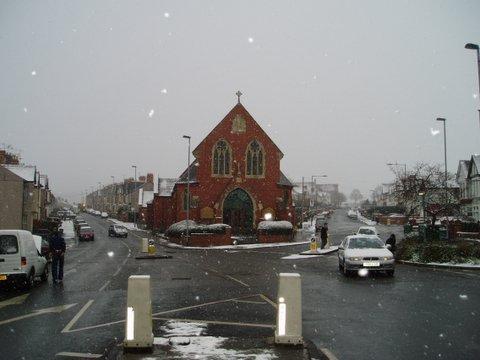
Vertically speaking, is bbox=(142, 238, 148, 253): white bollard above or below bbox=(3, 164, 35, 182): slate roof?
below

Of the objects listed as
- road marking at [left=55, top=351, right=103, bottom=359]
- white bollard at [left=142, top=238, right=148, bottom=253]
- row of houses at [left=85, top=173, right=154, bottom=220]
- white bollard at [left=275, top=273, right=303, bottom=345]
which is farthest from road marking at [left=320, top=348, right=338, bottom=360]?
row of houses at [left=85, top=173, right=154, bottom=220]

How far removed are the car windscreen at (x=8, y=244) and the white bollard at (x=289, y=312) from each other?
11.0 meters

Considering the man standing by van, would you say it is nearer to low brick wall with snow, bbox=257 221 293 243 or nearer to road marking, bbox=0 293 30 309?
road marking, bbox=0 293 30 309

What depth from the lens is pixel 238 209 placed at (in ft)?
184

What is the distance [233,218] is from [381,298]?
42.8 m

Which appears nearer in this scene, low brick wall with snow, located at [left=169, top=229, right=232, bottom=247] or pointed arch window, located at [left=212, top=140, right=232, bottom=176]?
low brick wall with snow, located at [left=169, top=229, right=232, bottom=247]

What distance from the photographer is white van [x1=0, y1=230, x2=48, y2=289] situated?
A: 50.1 feet

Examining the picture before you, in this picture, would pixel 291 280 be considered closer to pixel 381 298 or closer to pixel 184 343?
pixel 184 343

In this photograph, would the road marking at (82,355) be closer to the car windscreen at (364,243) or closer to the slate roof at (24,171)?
the car windscreen at (364,243)

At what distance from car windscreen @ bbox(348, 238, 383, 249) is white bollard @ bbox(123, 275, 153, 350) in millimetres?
13247

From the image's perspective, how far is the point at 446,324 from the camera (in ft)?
32.1

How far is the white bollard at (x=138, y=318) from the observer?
729cm

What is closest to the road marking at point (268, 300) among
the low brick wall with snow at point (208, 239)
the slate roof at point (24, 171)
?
the low brick wall with snow at point (208, 239)

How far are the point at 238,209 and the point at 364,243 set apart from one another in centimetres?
3673
